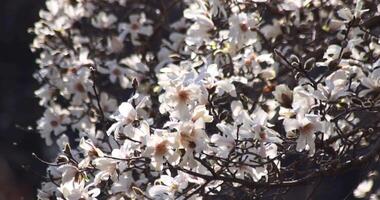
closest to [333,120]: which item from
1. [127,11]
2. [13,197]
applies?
[127,11]

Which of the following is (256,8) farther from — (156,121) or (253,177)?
(253,177)

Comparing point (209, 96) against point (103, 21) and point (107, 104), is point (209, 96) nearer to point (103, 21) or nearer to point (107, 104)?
point (107, 104)

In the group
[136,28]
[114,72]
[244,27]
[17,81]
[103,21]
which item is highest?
[17,81]

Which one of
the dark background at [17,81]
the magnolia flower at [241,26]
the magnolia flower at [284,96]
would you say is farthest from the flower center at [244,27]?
the dark background at [17,81]

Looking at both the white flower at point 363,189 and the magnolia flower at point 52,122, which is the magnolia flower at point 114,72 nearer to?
the magnolia flower at point 52,122

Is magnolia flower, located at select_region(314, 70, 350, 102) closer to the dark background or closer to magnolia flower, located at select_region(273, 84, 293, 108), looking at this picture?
magnolia flower, located at select_region(273, 84, 293, 108)

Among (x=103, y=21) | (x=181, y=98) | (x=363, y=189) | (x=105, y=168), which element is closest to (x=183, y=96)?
(x=181, y=98)
